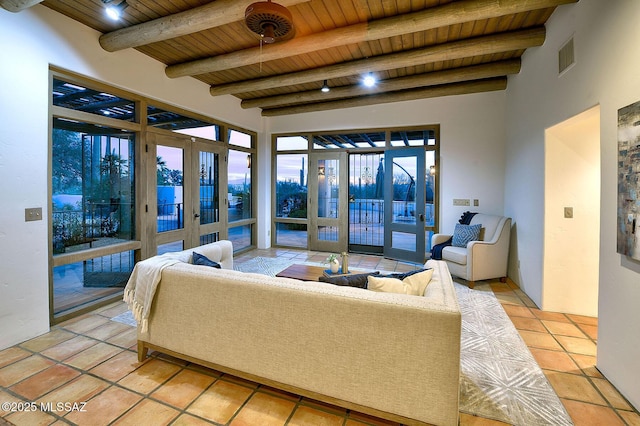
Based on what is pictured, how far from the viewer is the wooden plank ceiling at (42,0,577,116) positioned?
8.87 ft

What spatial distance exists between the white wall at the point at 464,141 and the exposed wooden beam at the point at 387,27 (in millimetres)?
2417

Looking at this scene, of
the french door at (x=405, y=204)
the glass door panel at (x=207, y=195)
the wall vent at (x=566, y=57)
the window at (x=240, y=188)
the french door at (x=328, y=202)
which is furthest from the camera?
the french door at (x=328, y=202)

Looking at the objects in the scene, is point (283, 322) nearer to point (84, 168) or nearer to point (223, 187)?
point (84, 168)

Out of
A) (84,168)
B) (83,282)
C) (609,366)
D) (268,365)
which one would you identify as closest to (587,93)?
(609,366)

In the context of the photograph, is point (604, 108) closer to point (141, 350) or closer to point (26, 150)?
point (141, 350)

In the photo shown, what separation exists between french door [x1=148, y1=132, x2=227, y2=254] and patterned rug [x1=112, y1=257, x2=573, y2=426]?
4.93 ft

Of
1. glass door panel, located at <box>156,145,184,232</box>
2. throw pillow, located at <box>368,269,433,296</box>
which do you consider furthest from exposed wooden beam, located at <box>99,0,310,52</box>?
throw pillow, located at <box>368,269,433,296</box>

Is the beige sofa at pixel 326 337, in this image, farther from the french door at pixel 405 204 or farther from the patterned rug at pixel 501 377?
the french door at pixel 405 204

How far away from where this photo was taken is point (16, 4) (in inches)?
91.7

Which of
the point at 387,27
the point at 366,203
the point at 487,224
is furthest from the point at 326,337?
the point at 366,203

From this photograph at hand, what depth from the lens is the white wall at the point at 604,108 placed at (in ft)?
6.08

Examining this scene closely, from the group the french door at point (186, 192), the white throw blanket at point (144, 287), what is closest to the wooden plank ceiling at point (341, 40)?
the french door at point (186, 192)

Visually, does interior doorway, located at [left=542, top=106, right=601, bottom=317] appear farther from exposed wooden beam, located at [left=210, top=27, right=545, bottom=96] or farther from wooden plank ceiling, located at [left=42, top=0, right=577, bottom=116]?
wooden plank ceiling, located at [left=42, top=0, right=577, bottom=116]

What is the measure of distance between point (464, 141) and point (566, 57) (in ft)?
7.61
